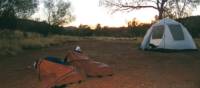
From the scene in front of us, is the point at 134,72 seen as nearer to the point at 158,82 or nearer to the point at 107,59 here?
the point at 158,82

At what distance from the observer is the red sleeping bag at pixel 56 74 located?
10.7 m

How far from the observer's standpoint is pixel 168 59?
1562 centimetres

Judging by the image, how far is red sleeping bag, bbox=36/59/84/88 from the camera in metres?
10.7

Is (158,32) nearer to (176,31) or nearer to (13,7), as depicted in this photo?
(176,31)

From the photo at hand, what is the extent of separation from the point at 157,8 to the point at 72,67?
2188 centimetres

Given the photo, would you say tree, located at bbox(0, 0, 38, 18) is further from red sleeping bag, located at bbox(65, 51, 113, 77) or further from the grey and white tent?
red sleeping bag, located at bbox(65, 51, 113, 77)

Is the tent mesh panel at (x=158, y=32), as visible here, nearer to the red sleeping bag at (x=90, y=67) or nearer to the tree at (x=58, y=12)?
the red sleeping bag at (x=90, y=67)

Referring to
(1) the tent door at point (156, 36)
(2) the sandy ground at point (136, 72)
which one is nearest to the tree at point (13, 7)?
(2) the sandy ground at point (136, 72)

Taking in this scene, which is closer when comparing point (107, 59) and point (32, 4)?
point (107, 59)

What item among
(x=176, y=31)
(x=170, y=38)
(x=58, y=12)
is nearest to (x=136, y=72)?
(x=170, y=38)

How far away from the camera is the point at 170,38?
18.5m

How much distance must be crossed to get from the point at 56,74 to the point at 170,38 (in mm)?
8737

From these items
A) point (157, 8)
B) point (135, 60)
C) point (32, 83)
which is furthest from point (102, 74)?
point (157, 8)

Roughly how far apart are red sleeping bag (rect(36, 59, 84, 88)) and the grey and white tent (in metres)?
8.04
